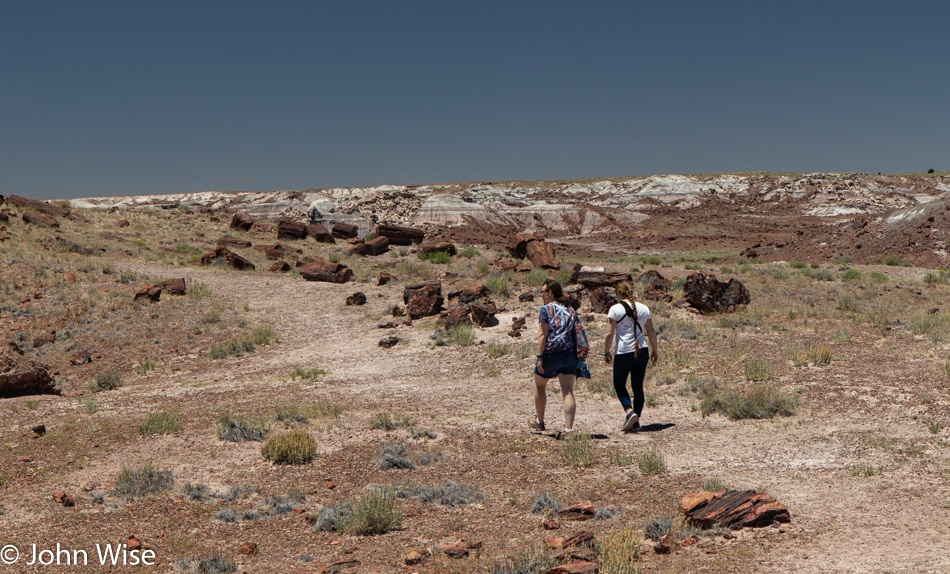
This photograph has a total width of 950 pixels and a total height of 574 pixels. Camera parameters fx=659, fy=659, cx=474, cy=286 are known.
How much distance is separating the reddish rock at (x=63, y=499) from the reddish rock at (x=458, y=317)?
10706mm

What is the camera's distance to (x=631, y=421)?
8680mm

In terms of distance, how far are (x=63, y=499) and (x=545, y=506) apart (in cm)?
484

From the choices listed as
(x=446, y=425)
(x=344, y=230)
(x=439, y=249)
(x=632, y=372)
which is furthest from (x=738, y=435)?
(x=344, y=230)

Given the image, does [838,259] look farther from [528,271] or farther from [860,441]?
[860,441]

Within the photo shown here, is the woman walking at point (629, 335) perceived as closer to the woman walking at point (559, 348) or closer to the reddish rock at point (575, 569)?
the woman walking at point (559, 348)

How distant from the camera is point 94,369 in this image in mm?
15469

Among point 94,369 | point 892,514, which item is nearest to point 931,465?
point 892,514

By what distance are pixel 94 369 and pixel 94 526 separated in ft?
35.5

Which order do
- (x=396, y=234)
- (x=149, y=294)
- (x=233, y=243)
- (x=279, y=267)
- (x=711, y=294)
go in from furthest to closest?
(x=396, y=234) → (x=233, y=243) → (x=279, y=267) → (x=149, y=294) → (x=711, y=294)

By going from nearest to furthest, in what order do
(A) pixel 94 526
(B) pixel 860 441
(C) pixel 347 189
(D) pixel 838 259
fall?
(A) pixel 94 526, (B) pixel 860 441, (D) pixel 838 259, (C) pixel 347 189

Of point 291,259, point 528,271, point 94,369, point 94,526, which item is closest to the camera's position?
point 94,526

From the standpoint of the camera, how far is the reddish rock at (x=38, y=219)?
31375mm

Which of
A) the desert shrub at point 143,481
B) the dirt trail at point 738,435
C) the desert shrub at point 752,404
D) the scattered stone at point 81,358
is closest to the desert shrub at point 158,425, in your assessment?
the desert shrub at point 143,481

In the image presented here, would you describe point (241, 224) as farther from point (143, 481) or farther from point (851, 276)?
point (143, 481)
